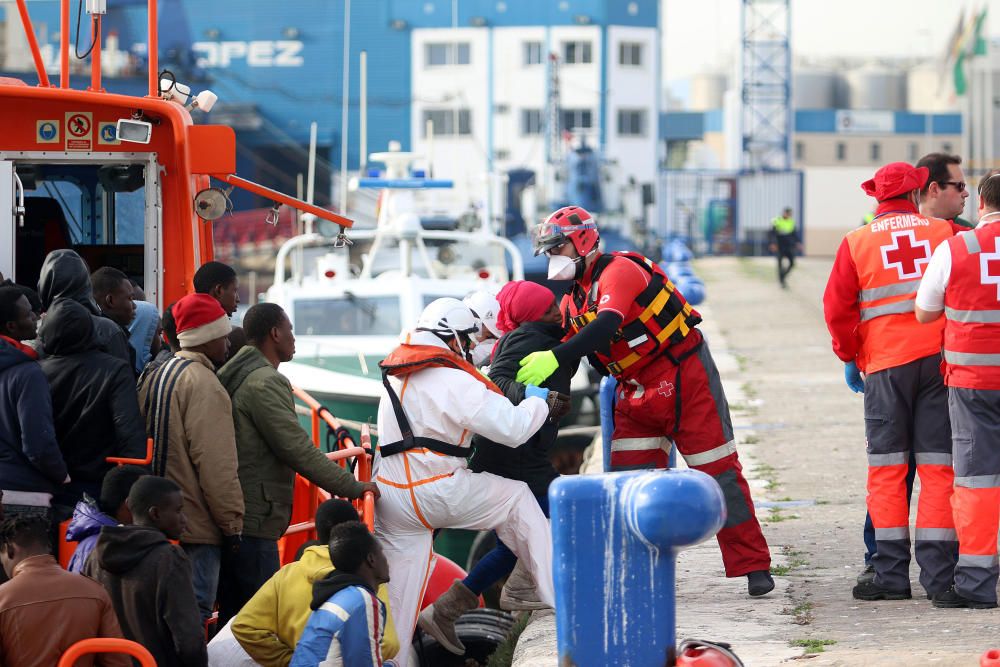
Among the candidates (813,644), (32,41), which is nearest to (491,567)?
(813,644)

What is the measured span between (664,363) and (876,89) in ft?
287

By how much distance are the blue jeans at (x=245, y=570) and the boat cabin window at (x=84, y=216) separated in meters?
3.00

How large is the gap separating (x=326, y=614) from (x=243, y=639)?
475 mm

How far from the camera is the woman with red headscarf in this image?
243 inches

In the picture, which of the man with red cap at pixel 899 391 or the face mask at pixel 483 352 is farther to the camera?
the face mask at pixel 483 352

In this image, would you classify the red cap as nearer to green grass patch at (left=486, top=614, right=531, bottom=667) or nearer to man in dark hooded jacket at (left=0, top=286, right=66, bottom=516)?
green grass patch at (left=486, top=614, right=531, bottom=667)

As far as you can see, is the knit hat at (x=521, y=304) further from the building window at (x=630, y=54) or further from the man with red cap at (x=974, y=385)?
the building window at (x=630, y=54)

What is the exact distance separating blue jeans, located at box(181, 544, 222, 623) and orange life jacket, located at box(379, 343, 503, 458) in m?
0.83

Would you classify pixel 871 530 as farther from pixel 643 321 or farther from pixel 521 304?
pixel 521 304

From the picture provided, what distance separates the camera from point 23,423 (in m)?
5.27

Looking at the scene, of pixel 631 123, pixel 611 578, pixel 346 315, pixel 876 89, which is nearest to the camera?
pixel 611 578

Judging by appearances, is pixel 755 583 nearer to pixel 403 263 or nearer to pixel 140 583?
pixel 140 583

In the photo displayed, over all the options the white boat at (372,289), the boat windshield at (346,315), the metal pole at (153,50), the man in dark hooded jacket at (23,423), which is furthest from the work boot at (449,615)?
the boat windshield at (346,315)

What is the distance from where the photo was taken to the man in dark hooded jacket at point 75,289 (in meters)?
6.04
